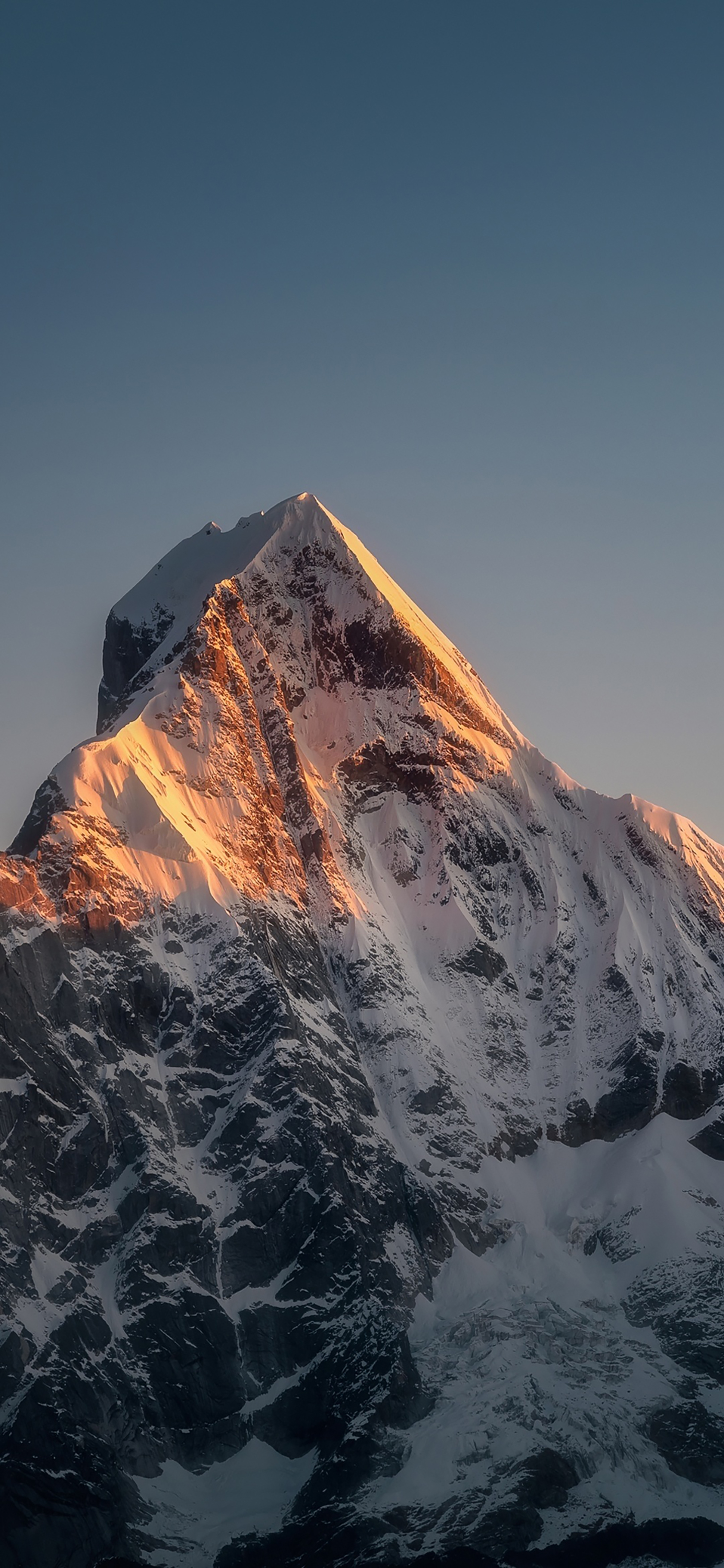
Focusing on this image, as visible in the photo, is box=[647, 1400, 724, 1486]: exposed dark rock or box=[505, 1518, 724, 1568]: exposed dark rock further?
box=[647, 1400, 724, 1486]: exposed dark rock

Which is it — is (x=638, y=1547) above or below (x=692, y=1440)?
below

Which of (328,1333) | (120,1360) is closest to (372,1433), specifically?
(328,1333)

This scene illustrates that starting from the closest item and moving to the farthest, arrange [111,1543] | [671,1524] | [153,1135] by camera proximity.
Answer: [111,1543] < [671,1524] < [153,1135]

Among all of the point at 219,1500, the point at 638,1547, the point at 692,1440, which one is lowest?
the point at 638,1547

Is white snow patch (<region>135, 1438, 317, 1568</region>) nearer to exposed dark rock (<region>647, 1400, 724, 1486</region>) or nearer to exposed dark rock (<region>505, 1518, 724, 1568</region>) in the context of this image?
exposed dark rock (<region>505, 1518, 724, 1568</region>)

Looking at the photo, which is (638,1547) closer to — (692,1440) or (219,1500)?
(692,1440)

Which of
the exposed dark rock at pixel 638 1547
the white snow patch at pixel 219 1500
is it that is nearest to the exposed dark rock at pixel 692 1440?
the exposed dark rock at pixel 638 1547

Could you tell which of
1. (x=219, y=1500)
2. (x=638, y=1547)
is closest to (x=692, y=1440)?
(x=638, y=1547)

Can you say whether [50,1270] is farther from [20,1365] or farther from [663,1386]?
[663,1386]

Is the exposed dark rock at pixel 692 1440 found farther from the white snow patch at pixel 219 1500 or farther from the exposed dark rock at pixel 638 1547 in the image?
the white snow patch at pixel 219 1500

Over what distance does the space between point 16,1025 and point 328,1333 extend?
42942 mm

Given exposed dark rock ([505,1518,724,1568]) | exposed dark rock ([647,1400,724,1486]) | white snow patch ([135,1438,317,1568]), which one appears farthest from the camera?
exposed dark rock ([647,1400,724,1486])

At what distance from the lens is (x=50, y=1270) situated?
186 m

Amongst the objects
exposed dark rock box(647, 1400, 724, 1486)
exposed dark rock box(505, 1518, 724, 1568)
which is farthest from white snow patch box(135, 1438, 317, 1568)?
exposed dark rock box(647, 1400, 724, 1486)
